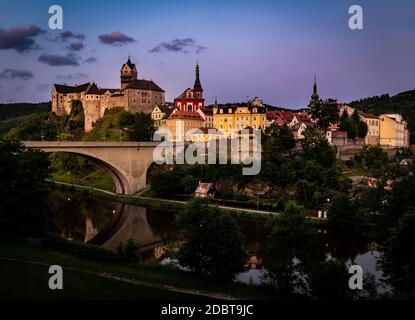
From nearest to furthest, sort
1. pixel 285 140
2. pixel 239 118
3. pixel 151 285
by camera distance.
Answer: pixel 151 285
pixel 285 140
pixel 239 118

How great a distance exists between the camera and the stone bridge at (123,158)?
51156 mm

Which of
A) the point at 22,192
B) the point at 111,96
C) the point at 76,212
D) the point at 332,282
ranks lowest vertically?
the point at 76,212

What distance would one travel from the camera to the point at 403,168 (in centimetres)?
2208

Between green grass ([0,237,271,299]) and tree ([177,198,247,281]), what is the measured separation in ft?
1.90

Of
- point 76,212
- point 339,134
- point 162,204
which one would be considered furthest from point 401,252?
point 339,134

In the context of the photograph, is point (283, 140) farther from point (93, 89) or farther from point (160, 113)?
point (93, 89)

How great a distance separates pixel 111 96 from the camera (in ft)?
296

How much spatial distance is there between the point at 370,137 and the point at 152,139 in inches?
1308

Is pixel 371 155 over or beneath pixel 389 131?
beneath

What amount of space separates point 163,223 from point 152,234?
12.1 ft

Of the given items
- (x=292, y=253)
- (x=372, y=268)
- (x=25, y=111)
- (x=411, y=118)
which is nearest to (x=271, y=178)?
(x=372, y=268)

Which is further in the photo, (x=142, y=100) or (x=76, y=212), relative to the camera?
(x=142, y=100)

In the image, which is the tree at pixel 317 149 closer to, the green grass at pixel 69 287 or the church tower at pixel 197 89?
the church tower at pixel 197 89

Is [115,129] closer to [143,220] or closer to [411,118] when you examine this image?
[143,220]
